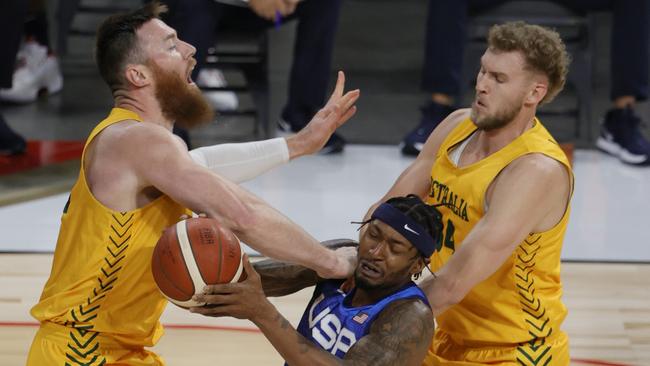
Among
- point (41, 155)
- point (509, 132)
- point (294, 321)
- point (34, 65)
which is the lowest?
point (41, 155)

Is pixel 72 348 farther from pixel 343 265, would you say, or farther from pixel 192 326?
pixel 192 326

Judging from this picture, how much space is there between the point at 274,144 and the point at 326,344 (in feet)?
3.28

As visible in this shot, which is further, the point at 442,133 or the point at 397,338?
the point at 442,133

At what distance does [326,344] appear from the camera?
151 inches

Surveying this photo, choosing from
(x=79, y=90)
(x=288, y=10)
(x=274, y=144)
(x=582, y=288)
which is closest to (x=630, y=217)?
(x=582, y=288)

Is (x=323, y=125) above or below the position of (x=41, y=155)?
above

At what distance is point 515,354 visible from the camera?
4078mm

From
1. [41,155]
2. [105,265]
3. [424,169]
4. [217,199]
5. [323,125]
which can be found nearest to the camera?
[217,199]

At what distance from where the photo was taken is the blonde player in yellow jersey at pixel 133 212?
3.84 m

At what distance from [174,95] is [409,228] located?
978mm

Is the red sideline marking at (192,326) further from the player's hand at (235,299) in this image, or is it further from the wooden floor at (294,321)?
the player's hand at (235,299)

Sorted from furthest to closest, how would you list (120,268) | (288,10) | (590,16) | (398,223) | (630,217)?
1. (590,16)
2. (288,10)
3. (630,217)
4. (120,268)
5. (398,223)

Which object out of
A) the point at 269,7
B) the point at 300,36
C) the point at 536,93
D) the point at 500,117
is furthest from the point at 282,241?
the point at 300,36

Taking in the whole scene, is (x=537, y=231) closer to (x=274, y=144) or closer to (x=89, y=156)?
(x=274, y=144)
